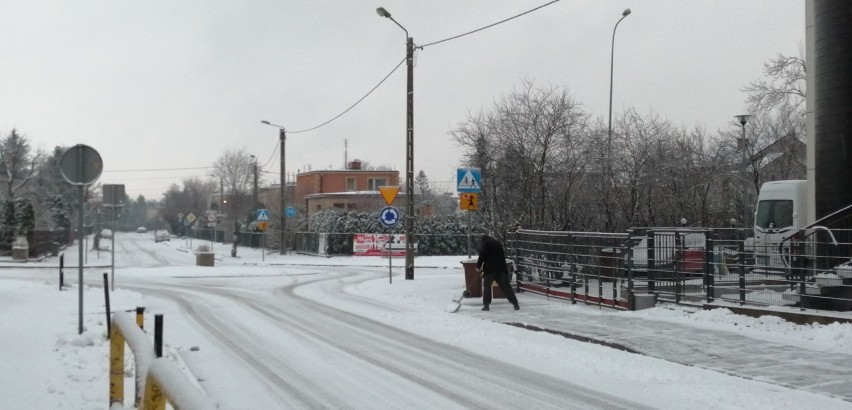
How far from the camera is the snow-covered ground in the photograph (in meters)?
7.04

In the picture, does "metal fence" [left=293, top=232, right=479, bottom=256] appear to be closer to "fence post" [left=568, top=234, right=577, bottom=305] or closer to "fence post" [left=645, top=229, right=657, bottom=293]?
"fence post" [left=568, top=234, right=577, bottom=305]

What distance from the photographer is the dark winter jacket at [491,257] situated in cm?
1441

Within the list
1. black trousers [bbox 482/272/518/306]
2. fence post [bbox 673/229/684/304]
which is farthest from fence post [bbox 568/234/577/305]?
fence post [bbox 673/229/684/304]

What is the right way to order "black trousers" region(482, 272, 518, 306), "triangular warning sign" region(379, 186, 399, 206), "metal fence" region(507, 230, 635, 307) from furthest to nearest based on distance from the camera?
1. "triangular warning sign" region(379, 186, 399, 206)
2. "black trousers" region(482, 272, 518, 306)
3. "metal fence" region(507, 230, 635, 307)

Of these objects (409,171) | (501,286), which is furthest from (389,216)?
(501,286)

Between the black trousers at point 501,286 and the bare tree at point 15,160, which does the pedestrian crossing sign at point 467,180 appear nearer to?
the black trousers at point 501,286

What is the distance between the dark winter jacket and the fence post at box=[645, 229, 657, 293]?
276 cm

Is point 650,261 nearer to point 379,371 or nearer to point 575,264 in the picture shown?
point 575,264

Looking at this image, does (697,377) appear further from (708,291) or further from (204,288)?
(204,288)

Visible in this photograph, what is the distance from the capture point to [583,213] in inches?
896

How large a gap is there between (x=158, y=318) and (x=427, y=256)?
3796 centimetres

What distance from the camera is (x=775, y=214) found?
2250cm

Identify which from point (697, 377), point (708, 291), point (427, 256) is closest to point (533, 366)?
point (697, 377)

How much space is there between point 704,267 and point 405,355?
6.24 m
